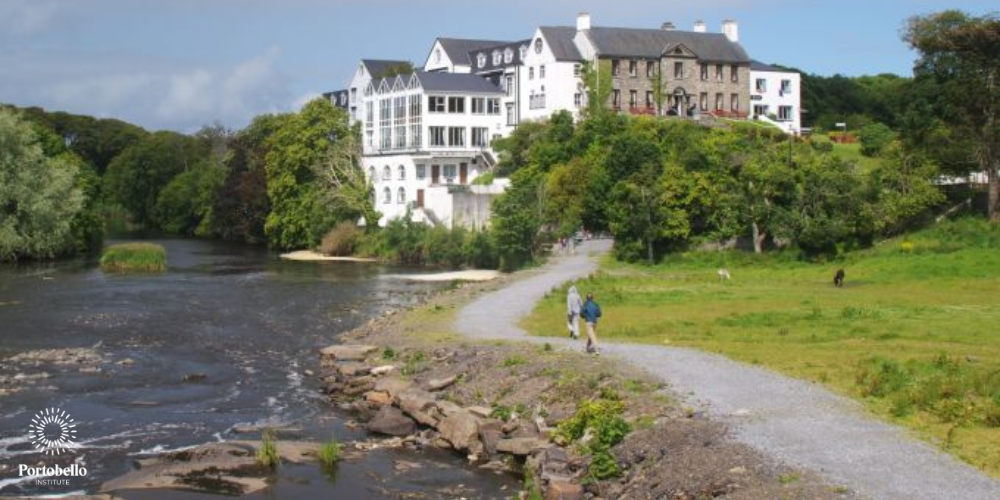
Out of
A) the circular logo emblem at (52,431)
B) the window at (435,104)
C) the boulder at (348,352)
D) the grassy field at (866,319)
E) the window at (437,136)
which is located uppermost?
the window at (435,104)

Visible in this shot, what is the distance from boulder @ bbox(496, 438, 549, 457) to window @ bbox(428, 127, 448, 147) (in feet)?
255

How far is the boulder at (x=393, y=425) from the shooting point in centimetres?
3017

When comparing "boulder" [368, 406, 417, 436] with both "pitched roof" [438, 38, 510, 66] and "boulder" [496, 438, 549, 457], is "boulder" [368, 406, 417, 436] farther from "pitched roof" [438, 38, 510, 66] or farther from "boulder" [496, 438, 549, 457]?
"pitched roof" [438, 38, 510, 66]

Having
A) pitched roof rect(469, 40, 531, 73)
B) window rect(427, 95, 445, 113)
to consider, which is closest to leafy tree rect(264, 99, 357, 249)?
window rect(427, 95, 445, 113)

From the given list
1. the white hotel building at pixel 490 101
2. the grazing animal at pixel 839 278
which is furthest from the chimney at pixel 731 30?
the grazing animal at pixel 839 278

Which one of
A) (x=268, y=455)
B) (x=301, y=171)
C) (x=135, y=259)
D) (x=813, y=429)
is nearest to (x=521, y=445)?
(x=268, y=455)

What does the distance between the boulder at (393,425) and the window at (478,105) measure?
75.9 metres

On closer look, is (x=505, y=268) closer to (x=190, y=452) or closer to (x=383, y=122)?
(x=383, y=122)

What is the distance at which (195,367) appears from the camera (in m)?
40.4

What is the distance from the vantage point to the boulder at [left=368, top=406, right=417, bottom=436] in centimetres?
3017

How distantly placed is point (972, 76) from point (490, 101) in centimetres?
4797

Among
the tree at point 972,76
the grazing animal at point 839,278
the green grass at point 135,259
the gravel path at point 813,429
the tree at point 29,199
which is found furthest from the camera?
the tree at point 29,199

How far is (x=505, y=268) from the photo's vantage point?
261 feet

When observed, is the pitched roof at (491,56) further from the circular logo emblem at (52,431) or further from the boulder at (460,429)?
the boulder at (460,429)
